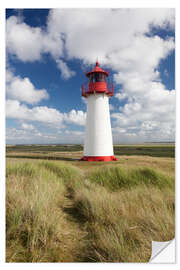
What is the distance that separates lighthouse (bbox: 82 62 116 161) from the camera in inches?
540

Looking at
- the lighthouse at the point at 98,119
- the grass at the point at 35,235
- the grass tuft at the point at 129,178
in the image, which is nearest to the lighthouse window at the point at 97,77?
the lighthouse at the point at 98,119

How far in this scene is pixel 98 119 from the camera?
543 inches

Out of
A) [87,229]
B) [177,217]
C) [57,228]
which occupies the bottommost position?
[87,229]

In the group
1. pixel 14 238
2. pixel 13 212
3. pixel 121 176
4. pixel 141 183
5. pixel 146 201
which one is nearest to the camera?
pixel 14 238

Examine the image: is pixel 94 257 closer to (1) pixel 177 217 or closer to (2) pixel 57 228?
(2) pixel 57 228

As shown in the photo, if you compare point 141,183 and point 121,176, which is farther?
point 121,176

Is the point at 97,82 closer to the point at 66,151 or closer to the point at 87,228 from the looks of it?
the point at 87,228

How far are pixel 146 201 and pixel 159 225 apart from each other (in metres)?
0.95

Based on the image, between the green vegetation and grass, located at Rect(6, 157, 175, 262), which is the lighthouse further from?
grass, located at Rect(6, 157, 175, 262)

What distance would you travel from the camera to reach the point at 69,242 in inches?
101

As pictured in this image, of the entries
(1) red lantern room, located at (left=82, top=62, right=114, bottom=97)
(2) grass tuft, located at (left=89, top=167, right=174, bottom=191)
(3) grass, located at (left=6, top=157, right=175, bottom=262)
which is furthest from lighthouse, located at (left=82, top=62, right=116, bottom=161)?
(3) grass, located at (left=6, top=157, right=175, bottom=262)

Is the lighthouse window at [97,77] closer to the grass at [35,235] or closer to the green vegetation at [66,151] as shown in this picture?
the green vegetation at [66,151]
